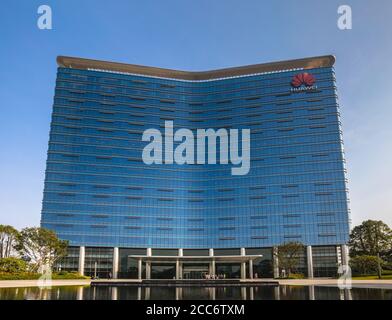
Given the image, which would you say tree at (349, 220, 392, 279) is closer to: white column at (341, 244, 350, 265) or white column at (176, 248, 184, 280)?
white column at (341, 244, 350, 265)

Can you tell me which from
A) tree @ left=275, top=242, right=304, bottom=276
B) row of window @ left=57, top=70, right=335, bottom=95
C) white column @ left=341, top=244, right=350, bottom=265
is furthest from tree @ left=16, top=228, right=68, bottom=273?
white column @ left=341, top=244, right=350, bottom=265

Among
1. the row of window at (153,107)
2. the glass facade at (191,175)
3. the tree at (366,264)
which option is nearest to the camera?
the tree at (366,264)

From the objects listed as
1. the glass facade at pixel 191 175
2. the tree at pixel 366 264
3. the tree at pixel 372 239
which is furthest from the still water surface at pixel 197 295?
the glass facade at pixel 191 175

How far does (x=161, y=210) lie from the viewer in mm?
105250

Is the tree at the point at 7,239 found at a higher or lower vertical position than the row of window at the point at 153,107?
lower

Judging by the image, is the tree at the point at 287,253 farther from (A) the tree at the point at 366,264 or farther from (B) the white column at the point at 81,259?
(B) the white column at the point at 81,259

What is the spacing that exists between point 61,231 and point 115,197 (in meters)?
16.1

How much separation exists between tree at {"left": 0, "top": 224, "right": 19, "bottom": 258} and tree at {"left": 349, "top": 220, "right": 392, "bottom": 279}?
67.9 m

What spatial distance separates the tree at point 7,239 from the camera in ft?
237

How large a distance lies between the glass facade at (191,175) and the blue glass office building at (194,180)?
11.0 inches

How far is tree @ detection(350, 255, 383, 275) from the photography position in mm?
67438
